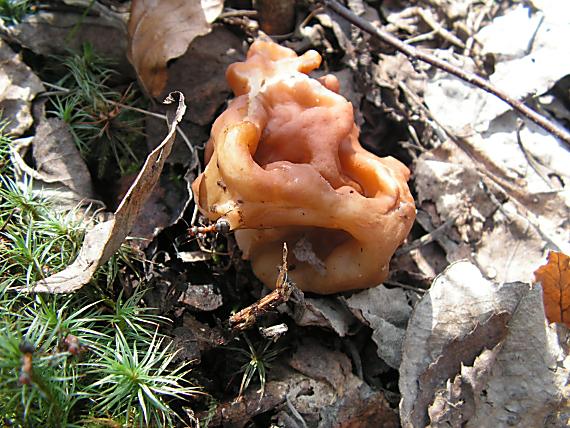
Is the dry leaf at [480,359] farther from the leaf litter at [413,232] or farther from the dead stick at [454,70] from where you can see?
the dead stick at [454,70]

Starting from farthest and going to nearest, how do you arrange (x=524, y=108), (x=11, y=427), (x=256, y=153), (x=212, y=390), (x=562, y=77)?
1. (x=562, y=77)
2. (x=524, y=108)
3. (x=256, y=153)
4. (x=212, y=390)
5. (x=11, y=427)

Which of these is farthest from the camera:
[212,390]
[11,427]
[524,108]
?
Answer: [524,108]

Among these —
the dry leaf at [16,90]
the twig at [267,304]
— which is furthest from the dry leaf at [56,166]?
the twig at [267,304]

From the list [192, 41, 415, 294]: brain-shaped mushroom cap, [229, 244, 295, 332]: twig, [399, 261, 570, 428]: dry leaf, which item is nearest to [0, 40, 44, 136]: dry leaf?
[192, 41, 415, 294]: brain-shaped mushroom cap

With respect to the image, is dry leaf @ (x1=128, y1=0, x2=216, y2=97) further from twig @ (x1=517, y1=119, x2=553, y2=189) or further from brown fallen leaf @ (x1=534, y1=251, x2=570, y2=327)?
brown fallen leaf @ (x1=534, y1=251, x2=570, y2=327)

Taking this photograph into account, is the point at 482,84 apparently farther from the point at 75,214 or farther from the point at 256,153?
the point at 75,214

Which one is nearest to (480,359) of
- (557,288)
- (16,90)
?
(557,288)

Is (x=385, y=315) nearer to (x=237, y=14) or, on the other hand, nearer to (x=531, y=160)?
(x=531, y=160)

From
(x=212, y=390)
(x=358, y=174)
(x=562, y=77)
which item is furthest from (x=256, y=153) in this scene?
(x=562, y=77)
